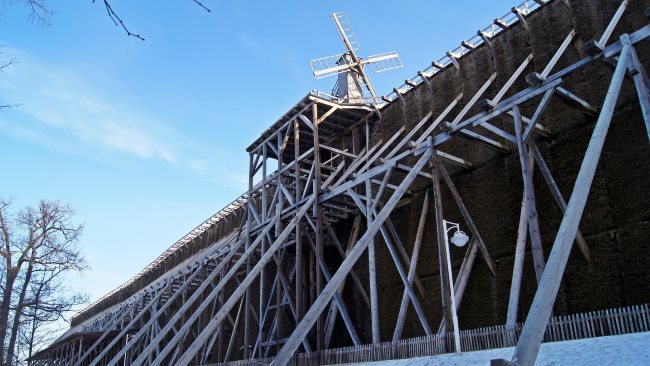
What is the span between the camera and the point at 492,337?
11508 millimetres

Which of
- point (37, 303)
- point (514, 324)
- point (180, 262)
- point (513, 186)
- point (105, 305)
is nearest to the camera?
point (514, 324)

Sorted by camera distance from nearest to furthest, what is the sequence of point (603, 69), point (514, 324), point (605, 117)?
point (605, 117)
point (514, 324)
point (603, 69)

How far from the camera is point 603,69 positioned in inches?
574

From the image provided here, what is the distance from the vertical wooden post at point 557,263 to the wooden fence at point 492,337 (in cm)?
230

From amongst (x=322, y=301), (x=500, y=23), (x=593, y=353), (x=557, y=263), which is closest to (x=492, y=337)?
(x=322, y=301)

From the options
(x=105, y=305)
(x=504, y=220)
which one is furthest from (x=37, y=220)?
(x=105, y=305)

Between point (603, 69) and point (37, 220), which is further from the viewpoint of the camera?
point (37, 220)

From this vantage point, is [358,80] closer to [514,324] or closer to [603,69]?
[603,69]

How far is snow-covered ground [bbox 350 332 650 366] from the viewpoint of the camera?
730cm

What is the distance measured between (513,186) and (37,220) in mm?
20276

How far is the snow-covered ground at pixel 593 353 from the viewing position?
7297 millimetres

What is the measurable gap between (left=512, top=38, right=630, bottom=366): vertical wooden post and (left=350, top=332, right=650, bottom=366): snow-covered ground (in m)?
1.23

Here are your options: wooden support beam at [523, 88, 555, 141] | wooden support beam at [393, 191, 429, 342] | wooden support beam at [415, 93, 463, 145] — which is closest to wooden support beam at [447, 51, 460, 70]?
wooden support beam at [415, 93, 463, 145]

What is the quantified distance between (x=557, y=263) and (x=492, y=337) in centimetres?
452
